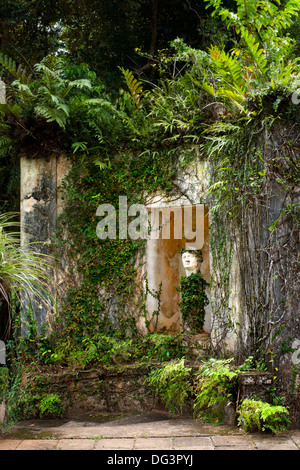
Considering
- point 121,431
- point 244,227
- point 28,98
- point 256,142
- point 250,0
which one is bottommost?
point 121,431

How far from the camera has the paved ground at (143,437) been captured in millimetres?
4398

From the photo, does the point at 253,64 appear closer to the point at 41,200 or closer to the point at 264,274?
the point at 264,274

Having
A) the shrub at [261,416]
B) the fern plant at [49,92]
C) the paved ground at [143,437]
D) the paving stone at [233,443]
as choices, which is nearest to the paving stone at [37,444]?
the paved ground at [143,437]

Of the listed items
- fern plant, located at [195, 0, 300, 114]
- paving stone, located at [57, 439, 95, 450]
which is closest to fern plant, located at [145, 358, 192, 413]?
paving stone, located at [57, 439, 95, 450]

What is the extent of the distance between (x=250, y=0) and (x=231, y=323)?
371cm

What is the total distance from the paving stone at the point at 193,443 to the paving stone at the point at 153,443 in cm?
8

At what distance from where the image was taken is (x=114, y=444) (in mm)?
4520

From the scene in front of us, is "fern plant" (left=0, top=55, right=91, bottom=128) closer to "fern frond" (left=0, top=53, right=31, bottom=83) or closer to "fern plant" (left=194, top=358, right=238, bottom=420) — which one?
"fern frond" (left=0, top=53, right=31, bottom=83)

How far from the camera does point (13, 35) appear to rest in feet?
31.4

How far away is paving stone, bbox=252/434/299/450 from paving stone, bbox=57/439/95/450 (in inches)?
61.2

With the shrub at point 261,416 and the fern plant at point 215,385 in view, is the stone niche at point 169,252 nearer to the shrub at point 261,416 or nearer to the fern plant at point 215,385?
the fern plant at point 215,385

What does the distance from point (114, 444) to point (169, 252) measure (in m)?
3.18

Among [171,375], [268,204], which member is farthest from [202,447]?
[268,204]

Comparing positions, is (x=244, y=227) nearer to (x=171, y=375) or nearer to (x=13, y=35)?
(x=171, y=375)
